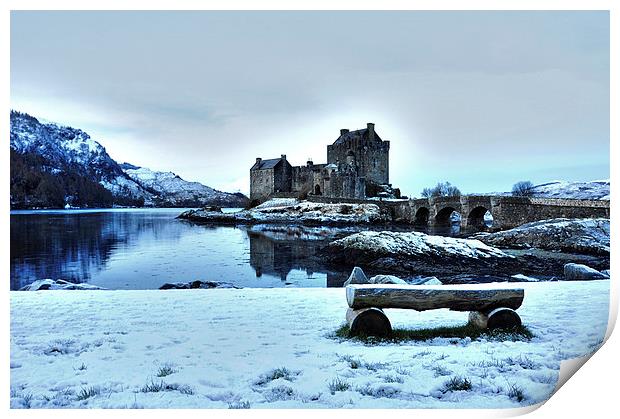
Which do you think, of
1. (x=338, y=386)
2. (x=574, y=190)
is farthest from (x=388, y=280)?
(x=574, y=190)

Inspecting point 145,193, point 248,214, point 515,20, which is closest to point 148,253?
point 145,193

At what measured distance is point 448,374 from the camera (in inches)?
104

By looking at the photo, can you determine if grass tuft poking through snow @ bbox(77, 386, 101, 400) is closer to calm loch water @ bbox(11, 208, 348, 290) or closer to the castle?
calm loch water @ bbox(11, 208, 348, 290)

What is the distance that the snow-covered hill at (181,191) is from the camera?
5.63 metres

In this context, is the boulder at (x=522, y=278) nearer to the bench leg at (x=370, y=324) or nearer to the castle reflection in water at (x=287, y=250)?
the castle reflection in water at (x=287, y=250)

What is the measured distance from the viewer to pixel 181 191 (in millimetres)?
6020

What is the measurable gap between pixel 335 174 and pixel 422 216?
1644 millimetres

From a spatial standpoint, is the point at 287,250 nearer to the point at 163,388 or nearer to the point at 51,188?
the point at 51,188

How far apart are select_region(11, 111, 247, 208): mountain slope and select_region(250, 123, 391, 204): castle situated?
47 centimetres

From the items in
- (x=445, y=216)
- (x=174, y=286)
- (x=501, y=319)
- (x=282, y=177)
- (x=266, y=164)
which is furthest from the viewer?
(x=445, y=216)

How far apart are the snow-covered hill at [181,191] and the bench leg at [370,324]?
320 cm

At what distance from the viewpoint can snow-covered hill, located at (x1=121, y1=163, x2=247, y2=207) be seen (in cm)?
563

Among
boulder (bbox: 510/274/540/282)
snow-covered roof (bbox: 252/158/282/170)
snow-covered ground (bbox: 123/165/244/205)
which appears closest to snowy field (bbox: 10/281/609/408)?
boulder (bbox: 510/274/540/282)
